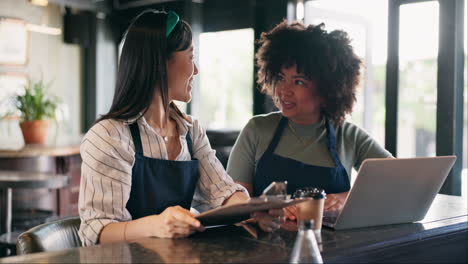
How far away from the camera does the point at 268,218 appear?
1.74 metres

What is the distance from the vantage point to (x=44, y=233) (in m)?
1.65

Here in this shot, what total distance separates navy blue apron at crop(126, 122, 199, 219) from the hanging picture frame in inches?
215

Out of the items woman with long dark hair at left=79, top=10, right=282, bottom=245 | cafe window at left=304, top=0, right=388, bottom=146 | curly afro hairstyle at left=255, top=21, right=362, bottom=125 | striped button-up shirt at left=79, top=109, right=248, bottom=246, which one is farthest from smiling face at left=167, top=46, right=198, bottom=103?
cafe window at left=304, top=0, right=388, bottom=146

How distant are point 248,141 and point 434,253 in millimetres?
876

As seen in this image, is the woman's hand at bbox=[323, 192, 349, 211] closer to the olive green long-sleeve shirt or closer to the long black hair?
the olive green long-sleeve shirt

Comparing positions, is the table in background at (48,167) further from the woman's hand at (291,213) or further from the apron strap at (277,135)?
the woman's hand at (291,213)

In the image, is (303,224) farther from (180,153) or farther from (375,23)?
(375,23)

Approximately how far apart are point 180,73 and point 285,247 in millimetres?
705

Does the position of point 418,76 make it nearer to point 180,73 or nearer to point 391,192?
point 391,192

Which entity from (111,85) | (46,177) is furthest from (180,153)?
(111,85)

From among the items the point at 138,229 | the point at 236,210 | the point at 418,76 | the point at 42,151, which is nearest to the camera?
the point at 236,210

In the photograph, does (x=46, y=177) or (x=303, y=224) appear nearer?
(x=303, y=224)

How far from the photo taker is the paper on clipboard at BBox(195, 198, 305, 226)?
147cm

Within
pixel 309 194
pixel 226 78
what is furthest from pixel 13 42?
pixel 309 194
